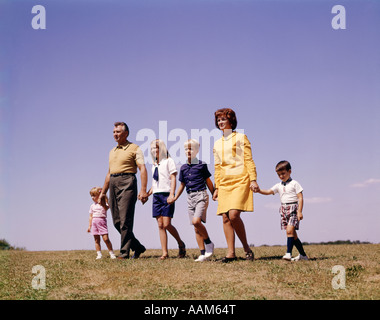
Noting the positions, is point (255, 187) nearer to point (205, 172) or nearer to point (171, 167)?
point (205, 172)

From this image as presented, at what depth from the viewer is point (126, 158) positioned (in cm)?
953

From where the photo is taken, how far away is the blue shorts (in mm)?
9422

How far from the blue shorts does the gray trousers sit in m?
0.49

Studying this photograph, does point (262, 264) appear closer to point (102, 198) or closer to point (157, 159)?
point (157, 159)

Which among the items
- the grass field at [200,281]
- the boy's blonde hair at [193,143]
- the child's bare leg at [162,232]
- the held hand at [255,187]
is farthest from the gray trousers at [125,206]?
the held hand at [255,187]

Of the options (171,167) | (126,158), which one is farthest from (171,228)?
(126,158)

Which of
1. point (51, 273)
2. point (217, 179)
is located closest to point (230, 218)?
point (217, 179)

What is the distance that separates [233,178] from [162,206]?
1984 mm

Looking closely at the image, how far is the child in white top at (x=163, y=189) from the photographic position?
9422 mm

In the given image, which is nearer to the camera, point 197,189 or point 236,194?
point 236,194

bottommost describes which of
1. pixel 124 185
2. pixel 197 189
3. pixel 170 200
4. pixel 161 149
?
pixel 170 200

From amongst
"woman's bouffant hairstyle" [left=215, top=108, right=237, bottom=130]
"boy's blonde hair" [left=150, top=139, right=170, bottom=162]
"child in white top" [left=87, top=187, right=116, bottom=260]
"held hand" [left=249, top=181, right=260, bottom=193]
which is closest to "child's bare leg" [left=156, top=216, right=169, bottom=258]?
"boy's blonde hair" [left=150, top=139, right=170, bottom=162]

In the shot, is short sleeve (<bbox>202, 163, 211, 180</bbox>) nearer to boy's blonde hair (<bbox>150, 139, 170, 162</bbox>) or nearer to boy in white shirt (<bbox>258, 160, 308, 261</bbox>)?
boy's blonde hair (<bbox>150, 139, 170, 162</bbox>)
